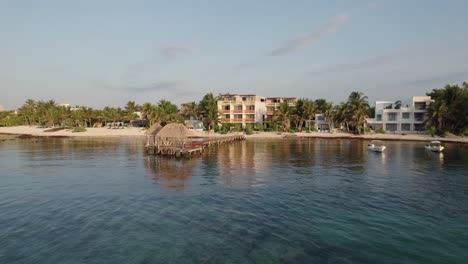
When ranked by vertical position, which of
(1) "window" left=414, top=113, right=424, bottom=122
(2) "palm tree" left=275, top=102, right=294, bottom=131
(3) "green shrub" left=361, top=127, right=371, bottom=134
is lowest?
(3) "green shrub" left=361, top=127, right=371, bottom=134

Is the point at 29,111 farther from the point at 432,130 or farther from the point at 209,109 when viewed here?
the point at 432,130

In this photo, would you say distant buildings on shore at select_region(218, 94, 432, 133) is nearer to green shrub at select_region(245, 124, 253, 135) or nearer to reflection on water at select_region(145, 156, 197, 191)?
green shrub at select_region(245, 124, 253, 135)

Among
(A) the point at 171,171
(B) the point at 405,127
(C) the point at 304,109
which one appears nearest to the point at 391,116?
(B) the point at 405,127

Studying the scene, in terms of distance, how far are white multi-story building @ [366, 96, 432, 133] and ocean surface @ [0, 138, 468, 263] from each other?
6080 centimetres

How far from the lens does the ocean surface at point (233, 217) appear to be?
39.1 feet

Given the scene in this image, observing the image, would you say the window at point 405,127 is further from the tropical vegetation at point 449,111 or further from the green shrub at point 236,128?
the green shrub at point 236,128

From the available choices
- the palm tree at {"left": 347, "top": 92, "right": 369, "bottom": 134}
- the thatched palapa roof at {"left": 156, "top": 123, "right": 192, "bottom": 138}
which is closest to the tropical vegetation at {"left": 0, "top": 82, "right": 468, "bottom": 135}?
the palm tree at {"left": 347, "top": 92, "right": 369, "bottom": 134}

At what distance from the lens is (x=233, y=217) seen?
16141 millimetres

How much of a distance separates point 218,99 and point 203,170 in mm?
72560

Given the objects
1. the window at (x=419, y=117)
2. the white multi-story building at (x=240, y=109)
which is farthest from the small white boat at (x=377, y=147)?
the white multi-story building at (x=240, y=109)

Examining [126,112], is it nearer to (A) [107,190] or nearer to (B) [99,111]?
(B) [99,111]

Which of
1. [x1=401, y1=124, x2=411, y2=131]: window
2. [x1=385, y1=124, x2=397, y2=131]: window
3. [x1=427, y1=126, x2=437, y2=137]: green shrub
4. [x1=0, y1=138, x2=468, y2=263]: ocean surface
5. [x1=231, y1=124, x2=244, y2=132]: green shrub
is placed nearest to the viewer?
[x1=0, y1=138, x2=468, y2=263]: ocean surface

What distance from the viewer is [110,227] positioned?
14.7 metres

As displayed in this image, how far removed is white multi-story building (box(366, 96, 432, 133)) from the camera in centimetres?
8212
